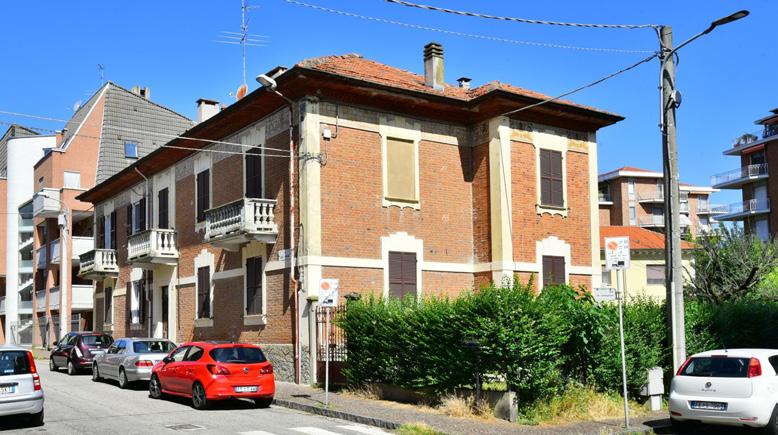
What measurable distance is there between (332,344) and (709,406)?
1011cm

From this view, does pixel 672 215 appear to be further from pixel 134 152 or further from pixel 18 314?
pixel 18 314

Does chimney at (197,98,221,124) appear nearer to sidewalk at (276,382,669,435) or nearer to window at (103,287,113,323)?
window at (103,287,113,323)

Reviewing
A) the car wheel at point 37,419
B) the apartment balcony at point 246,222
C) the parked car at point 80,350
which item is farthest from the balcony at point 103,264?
the car wheel at point 37,419

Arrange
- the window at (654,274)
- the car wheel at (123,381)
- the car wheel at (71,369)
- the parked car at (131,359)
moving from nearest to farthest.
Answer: the parked car at (131,359)
the car wheel at (123,381)
the car wheel at (71,369)
the window at (654,274)

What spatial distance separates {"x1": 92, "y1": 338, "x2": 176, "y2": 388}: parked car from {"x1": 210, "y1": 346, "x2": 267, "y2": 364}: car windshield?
5.09 meters

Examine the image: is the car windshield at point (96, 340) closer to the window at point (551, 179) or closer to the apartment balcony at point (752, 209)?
the window at point (551, 179)

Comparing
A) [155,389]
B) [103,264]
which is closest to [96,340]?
[155,389]

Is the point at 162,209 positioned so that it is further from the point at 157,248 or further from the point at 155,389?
the point at 155,389

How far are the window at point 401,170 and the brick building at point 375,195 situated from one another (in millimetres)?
35

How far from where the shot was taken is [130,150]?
159ft

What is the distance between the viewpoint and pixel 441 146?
2520 centimetres

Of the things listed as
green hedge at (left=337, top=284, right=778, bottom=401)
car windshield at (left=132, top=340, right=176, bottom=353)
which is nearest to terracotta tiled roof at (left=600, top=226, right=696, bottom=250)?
green hedge at (left=337, top=284, right=778, bottom=401)

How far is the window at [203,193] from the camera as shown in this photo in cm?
2798

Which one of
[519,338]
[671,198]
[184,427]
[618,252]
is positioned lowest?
[184,427]
